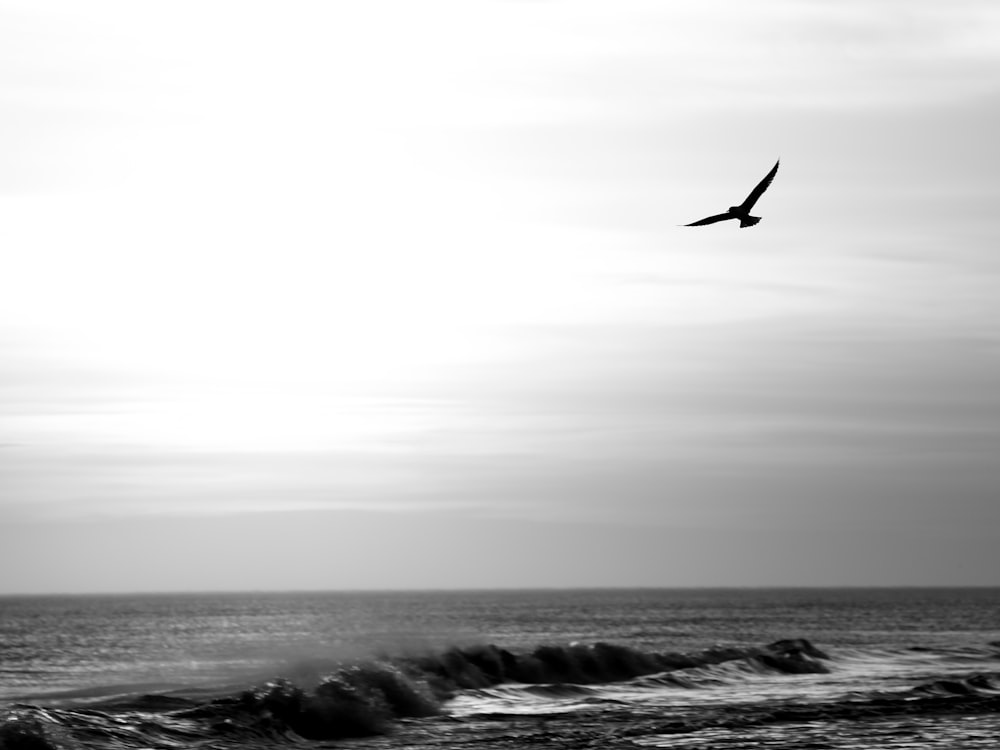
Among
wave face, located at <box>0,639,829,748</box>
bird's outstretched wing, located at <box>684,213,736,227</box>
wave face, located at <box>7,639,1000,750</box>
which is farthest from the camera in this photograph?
wave face, located at <box>7,639,1000,750</box>

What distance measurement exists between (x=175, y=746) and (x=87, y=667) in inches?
1028

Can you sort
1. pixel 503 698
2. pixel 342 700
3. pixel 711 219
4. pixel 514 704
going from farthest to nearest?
pixel 503 698 → pixel 514 704 → pixel 342 700 → pixel 711 219

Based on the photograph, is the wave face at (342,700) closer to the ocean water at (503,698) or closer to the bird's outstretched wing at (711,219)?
the ocean water at (503,698)

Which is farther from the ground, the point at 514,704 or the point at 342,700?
the point at 342,700

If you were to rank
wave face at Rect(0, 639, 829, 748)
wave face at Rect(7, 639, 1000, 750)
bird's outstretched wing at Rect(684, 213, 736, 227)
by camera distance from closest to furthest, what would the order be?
bird's outstretched wing at Rect(684, 213, 736, 227)
wave face at Rect(0, 639, 829, 748)
wave face at Rect(7, 639, 1000, 750)

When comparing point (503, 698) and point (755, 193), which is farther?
point (503, 698)

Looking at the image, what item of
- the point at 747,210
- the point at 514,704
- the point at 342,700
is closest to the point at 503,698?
the point at 514,704

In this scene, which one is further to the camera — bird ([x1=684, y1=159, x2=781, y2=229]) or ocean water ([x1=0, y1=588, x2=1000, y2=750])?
ocean water ([x1=0, y1=588, x2=1000, y2=750])

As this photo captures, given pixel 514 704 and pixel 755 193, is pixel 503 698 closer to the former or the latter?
pixel 514 704

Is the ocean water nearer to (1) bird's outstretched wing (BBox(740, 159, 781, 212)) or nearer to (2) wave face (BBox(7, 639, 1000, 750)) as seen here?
(2) wave face (BBox(7, 639, 1000, 750))

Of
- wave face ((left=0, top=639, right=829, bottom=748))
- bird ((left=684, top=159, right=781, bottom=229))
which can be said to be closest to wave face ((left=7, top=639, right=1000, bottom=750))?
wave face ((left=0, top=639, right=829, bottom=748))

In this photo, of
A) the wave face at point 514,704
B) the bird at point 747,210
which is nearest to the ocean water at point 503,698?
the wave face at point 514,704

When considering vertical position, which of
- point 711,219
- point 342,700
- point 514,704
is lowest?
point 514,704

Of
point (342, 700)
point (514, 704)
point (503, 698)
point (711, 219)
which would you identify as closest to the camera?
point (711, 219)
